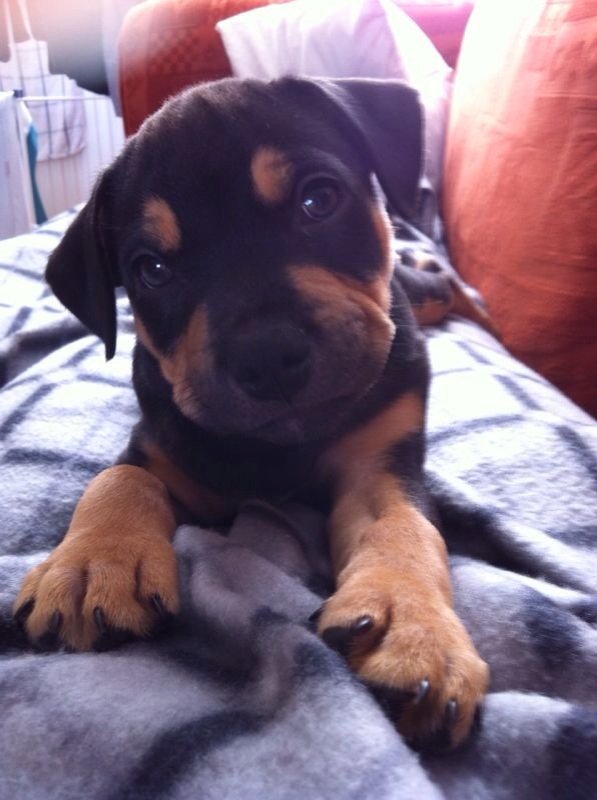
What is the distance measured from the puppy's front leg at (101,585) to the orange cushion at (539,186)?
1311 mm

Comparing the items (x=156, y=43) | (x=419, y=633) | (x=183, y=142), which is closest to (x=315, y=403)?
(x=419, y=633)

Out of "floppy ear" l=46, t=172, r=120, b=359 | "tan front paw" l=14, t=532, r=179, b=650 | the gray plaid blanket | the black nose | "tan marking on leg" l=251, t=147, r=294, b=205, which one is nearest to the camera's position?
the gray plaid blanket

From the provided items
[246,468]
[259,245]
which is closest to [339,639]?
[246,468]

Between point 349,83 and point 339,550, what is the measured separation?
1.05 m

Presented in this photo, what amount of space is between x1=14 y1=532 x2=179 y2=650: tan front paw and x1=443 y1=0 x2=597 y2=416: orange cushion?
1364 mm

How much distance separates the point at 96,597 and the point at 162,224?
0.72 meters

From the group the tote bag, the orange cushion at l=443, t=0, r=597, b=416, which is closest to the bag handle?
the tote bag

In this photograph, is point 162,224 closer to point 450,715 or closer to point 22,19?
point 450,715

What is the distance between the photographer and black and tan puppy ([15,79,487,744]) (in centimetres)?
111

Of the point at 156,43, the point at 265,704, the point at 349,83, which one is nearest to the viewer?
the point at 265,704

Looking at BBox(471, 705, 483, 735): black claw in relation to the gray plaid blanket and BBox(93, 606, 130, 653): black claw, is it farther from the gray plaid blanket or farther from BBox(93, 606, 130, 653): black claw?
BBox(93, 606, 130, 653): black claw

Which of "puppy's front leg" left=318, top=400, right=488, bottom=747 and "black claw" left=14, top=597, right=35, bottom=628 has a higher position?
"puppy's front leg" left=318, top=400, right=488, bottom=747

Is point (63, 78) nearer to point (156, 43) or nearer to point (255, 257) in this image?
point (156, 43)

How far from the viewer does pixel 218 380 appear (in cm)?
129
